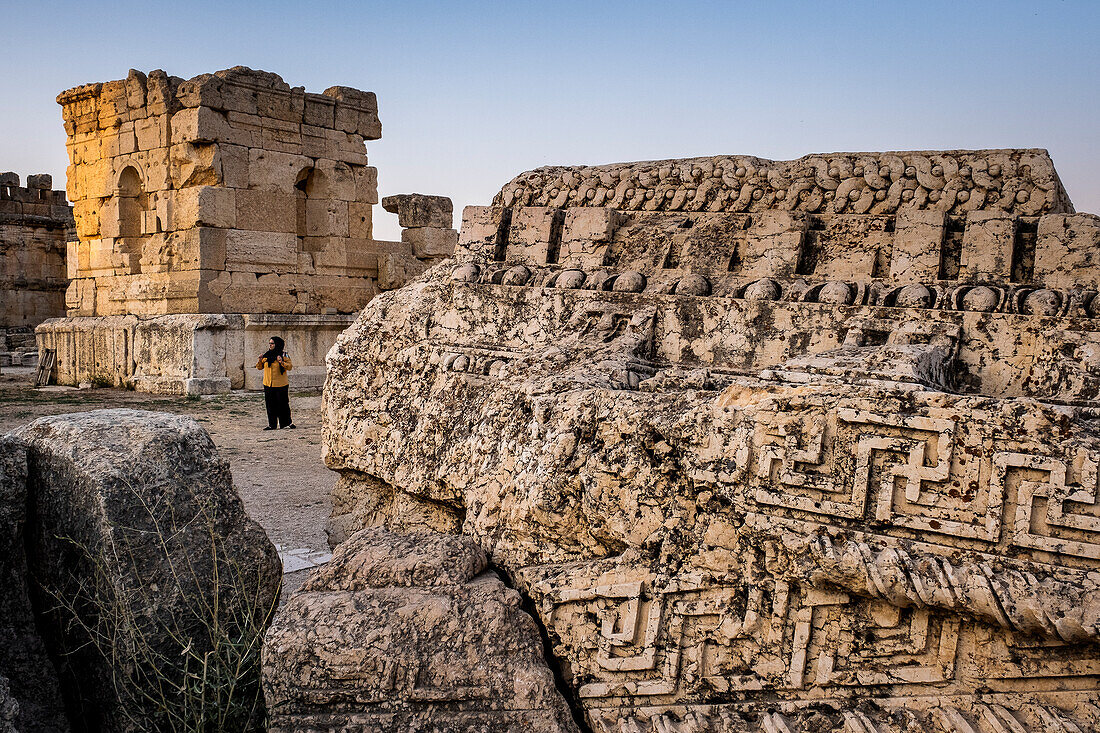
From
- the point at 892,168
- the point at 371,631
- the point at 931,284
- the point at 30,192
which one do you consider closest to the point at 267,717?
the point at 371,631

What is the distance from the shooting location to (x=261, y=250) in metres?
11.3

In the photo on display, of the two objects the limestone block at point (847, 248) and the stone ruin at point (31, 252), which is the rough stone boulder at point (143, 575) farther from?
the stone ruin at point (31, 252)

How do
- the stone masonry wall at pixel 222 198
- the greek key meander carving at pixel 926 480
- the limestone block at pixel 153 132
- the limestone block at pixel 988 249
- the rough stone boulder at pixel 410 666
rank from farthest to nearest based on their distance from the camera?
the limestone block at pixel 153 132 → the stone masonry wall at pixel 222 198 → the limestone block at pixel 988 249 → the rough stone boulder at pixel 410 666 → the greek key meander carving at pixel 926 480

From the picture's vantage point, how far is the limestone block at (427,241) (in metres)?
13.2

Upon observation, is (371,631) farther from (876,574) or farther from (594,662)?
(876,574)

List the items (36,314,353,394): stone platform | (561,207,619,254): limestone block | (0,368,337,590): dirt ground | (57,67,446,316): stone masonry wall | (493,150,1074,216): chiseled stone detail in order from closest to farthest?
1. (493,150,1074,216): chiseled stone detail
2. (561,207,619,254): limestone block
3. (0,368,337,590): dirt ground
4. (36,314,353,394): stone platform
5. (57,67,446,316): stone masonry wall

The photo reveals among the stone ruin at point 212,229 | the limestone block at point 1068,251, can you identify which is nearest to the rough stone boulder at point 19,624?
the limestone block at point 1068,251

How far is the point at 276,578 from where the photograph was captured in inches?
99.3

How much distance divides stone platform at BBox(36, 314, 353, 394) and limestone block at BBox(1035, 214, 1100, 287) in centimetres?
979

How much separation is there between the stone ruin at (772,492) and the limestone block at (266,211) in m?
8.79

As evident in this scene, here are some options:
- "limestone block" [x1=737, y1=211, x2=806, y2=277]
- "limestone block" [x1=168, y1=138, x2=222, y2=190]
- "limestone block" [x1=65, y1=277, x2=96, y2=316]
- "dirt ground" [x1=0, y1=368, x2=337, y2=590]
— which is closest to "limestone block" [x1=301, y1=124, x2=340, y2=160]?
"limestone block" [x1=168, y1=138, x2=222, y2=190]

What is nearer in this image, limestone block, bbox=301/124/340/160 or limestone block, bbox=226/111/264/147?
limestone block, bbox=226/111/264/147

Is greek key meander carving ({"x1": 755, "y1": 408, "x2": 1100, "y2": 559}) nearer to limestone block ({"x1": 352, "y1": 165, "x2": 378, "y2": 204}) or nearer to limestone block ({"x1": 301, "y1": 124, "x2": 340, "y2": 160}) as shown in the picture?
limestone block ({"x1": 301, "y1": 124, "x2": 340, "y2": 160})

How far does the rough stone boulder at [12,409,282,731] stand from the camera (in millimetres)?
2121
